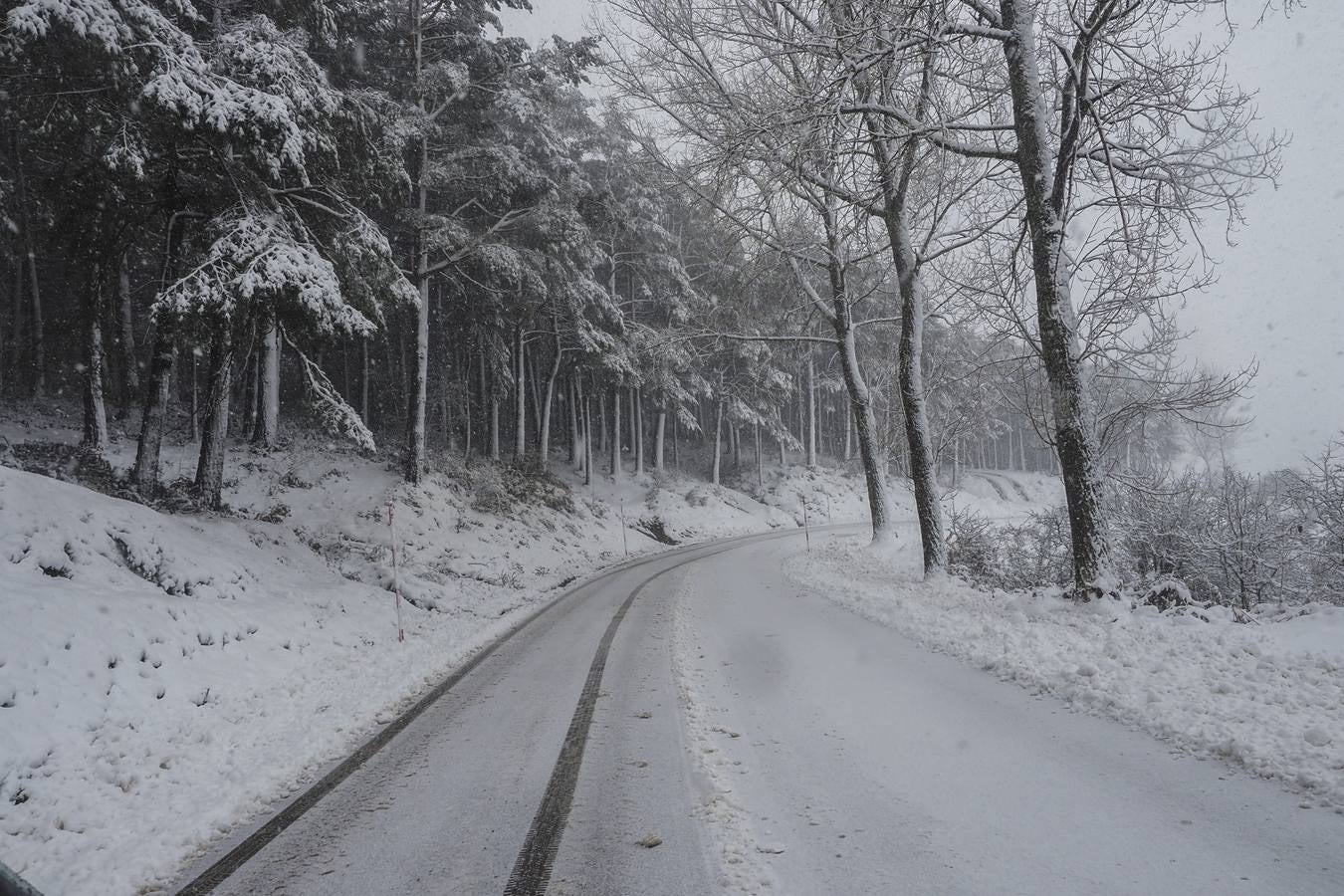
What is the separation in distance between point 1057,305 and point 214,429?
1319cm

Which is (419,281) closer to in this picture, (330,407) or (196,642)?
(330,407)

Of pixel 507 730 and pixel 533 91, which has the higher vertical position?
pixel 533 91

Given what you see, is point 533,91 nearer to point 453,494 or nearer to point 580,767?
point 453,494

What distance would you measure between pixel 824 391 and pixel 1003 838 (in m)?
42.8

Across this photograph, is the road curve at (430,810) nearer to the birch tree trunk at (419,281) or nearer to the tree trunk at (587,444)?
the birch tree trunk at (419,281)

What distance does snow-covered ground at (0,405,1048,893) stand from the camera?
157 inches

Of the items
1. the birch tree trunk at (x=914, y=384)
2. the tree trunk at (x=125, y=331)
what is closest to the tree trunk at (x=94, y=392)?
the tree trunk at (x=125, y=331)

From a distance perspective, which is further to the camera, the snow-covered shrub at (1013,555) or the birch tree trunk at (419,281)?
the birch tree trunk at (419,281)

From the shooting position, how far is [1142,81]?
Answer: 22.9 ft

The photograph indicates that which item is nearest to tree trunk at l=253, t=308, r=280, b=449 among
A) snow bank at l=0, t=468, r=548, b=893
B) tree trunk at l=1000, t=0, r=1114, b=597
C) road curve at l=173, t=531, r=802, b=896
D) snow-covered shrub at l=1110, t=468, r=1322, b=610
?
snow bank at l=0, t=468, r=548, b=893

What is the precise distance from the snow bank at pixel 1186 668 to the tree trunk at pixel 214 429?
10.9 meters

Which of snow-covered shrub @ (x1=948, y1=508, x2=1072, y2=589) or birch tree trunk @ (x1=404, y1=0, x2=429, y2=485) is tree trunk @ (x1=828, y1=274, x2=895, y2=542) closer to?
snow-covered shrub @ (x1=948, y1=508, x2=1072, y2=589)

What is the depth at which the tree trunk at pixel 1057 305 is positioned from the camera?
7328 millimetres

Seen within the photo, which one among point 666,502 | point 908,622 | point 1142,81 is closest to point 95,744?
point 908,622
